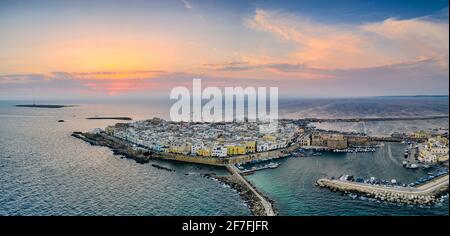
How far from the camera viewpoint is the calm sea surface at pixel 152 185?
14.9ft

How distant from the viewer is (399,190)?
5340 mm

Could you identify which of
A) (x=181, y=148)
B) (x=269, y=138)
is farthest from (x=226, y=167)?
(x=269, y=138)

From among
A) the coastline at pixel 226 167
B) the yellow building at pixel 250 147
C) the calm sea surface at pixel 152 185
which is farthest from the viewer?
the yellow building at pixel 250 147

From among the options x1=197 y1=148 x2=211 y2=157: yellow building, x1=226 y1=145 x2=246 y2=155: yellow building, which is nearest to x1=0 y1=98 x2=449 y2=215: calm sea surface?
x1=197 y1=148 x2=211 y2=157: yellow building

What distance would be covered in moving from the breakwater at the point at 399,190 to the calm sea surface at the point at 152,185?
217mm

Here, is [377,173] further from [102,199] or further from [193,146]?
[102,199]

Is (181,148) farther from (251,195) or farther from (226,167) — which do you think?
(251,195)

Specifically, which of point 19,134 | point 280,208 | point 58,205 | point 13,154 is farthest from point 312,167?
point 19,134

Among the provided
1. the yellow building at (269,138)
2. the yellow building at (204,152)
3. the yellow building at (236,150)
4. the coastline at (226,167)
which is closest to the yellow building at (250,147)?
the yellow building at (236,150)

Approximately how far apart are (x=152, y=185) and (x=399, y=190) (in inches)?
147

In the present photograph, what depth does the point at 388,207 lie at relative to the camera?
4.93m

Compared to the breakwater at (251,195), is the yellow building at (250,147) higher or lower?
higher

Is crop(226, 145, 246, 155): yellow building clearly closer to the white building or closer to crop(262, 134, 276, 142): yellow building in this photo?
the white building

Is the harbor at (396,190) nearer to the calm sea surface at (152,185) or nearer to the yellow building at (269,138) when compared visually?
the calm sea surface at (152,185)
